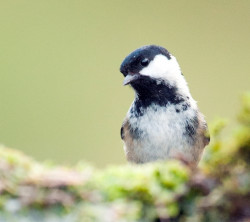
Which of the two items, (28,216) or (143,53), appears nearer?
(28,216)

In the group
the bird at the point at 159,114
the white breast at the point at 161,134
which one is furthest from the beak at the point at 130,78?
the white breast at the point at 161,134

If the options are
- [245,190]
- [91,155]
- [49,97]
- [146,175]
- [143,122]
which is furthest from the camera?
[49,97]

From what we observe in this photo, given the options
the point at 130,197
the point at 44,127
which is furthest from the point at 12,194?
the point at 44,127

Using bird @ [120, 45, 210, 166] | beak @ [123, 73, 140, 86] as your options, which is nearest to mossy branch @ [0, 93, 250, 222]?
bird @ [120, 45, 210, 166]

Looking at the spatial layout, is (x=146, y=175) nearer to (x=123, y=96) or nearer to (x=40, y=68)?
(x=123, y=96)

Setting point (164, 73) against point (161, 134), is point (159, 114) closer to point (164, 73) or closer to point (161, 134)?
point (161, 134)

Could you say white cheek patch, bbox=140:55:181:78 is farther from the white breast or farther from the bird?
the white breast

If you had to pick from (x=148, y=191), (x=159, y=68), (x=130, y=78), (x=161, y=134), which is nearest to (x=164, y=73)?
(x=159, y=68)
